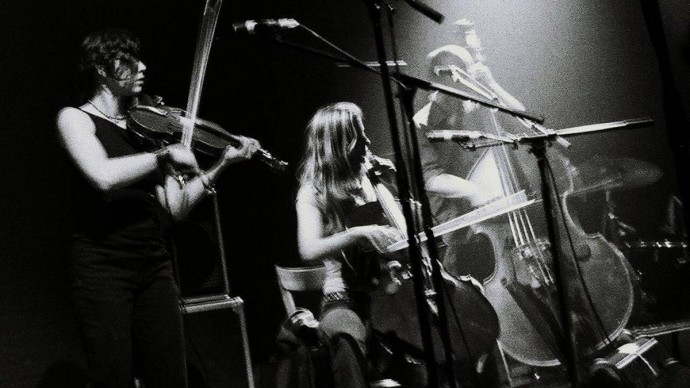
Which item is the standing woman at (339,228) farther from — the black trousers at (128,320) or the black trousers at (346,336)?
the black trousers at (128,320)

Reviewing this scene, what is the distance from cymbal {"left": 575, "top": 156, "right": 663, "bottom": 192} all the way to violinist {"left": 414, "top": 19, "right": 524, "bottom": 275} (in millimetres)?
435

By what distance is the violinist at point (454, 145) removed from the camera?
3.54 m

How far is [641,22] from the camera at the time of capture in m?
3.96

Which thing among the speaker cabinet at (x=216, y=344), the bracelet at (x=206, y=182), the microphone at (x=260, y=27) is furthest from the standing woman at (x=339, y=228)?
the microphone at (x=260, y=27)

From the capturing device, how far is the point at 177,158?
95.3 inches

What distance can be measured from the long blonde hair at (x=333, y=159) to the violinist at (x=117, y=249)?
810 mm

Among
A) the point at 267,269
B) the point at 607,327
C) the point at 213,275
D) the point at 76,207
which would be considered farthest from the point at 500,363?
the point at 76,207

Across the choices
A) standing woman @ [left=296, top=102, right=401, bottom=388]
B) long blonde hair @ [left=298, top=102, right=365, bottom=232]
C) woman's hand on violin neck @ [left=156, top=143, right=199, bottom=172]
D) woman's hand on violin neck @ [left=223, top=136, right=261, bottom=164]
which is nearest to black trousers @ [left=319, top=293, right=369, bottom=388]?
standing woman @ [left=296, top=102, right=401, bottom=388]

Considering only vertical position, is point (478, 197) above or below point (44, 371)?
above

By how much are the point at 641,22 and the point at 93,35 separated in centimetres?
271

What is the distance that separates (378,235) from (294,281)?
474 millimetres

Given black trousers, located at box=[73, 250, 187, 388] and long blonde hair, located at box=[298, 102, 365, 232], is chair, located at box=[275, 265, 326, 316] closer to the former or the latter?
long blonde hair, located at box=[298, 102, 365, 232]

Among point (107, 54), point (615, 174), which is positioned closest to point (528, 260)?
point (615, 174)

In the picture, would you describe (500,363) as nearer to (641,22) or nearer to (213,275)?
(213,275)
